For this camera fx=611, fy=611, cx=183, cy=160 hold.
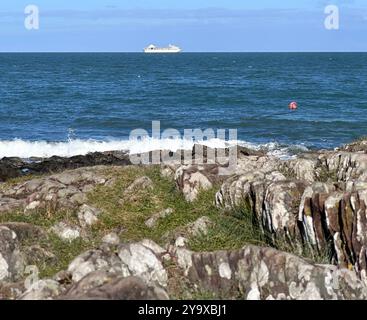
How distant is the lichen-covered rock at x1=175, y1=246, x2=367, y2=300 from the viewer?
571 centimetres

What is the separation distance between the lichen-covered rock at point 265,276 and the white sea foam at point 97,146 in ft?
62.1

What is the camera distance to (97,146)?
27.7 m

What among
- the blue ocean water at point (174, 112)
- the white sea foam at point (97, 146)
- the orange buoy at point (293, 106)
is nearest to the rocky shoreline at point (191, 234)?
the white sea foam at point (97, 146)

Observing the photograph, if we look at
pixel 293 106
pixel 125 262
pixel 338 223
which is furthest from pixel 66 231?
pixel 293 106

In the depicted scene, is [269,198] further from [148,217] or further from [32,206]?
[32,206]

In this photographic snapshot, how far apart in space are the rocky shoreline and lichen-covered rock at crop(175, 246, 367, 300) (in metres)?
0.01

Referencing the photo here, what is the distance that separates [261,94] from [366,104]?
10.9 meters

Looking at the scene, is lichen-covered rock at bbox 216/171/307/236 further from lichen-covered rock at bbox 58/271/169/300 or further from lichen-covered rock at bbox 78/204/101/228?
lichen-covered rock at bbox 58/271/169/300

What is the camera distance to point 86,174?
12.1m

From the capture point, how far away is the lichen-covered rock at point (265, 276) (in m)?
5.71

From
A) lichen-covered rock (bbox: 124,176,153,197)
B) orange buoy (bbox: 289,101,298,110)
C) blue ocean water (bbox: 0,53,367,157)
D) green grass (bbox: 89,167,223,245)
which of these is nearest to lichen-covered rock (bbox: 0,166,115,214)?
green grass (bbox: 89,167,223,245)

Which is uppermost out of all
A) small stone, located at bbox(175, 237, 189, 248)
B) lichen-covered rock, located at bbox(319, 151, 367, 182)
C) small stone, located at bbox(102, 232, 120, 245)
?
lichen-covered rock, located at bbox(319, 151, 367, 182)

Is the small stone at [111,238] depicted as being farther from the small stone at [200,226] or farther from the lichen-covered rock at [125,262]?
the lichen-covered rock at [125,262]
